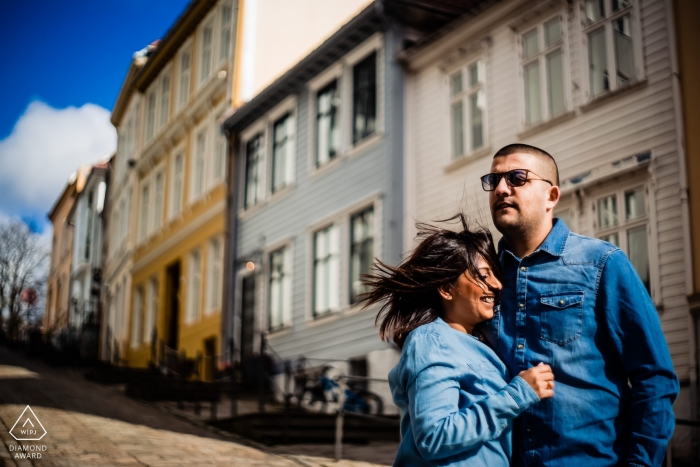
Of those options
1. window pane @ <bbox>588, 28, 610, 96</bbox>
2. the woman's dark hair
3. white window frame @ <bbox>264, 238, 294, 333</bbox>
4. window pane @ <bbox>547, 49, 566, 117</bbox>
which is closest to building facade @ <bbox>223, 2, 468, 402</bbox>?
white window frame @ <bbox>264, 238, 294, 333</bbox>

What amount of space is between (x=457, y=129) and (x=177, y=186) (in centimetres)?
1368

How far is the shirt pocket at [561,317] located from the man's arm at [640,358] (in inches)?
2.9

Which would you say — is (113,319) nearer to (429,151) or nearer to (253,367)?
(253,367)

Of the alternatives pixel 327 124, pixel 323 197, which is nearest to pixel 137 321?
pixel 323 197

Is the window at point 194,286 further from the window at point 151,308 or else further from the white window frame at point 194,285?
the window at point 151,308

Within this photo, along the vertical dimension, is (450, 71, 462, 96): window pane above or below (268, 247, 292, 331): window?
above

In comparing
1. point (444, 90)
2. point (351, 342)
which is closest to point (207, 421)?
point (351, 342)

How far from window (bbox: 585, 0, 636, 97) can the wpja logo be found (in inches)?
320

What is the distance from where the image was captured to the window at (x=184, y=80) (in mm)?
27545

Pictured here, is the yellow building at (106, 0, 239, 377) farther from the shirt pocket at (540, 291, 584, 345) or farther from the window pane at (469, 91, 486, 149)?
the shirt pocket at (540, 291, 584, 345)

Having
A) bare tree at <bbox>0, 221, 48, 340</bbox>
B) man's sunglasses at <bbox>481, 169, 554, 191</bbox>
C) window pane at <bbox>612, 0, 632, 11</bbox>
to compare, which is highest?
window pane at <bbox>612, 0, 632, 11</bbox>

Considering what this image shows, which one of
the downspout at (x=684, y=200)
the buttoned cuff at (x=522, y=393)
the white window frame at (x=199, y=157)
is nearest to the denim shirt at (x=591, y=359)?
the buttoned cuff at (x=522, y=393)

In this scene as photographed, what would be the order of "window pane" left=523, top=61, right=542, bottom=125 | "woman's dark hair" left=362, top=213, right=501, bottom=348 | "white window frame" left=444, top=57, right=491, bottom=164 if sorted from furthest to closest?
"white window frame" left=444, top=57, right=491, bottom=164, "window pane" left=523, top=61, right=542, bottom=125, "woman's dark hair" left=362, top=213, right=501, bottom=348

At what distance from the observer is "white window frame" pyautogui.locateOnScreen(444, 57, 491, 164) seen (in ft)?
48.8
